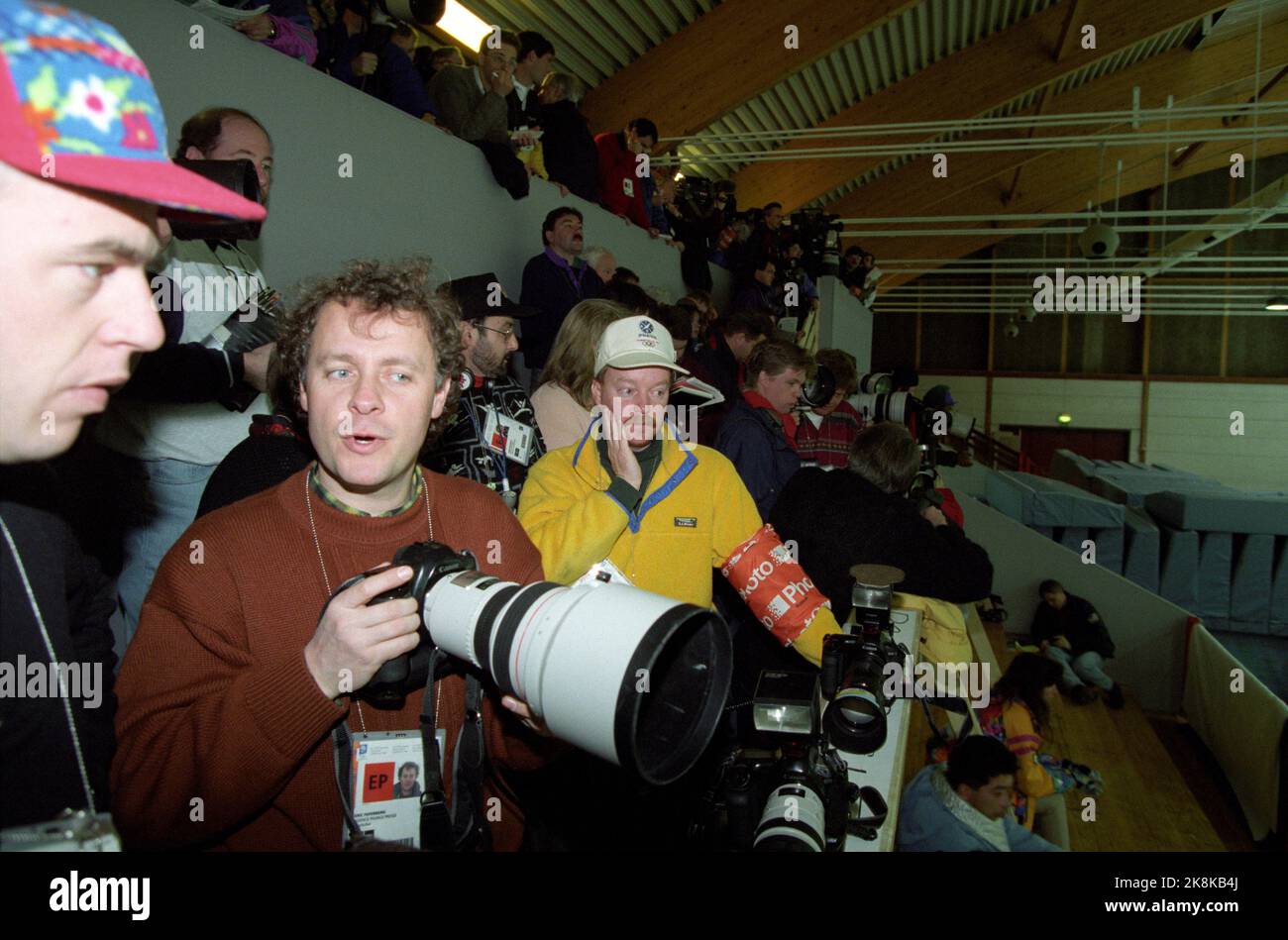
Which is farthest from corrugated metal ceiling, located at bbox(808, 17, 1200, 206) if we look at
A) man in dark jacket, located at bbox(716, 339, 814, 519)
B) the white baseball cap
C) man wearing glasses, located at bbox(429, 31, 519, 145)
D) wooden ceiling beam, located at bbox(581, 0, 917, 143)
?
the white baseball cap

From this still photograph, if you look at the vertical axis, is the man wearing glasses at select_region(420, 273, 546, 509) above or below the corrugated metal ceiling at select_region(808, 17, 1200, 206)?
below

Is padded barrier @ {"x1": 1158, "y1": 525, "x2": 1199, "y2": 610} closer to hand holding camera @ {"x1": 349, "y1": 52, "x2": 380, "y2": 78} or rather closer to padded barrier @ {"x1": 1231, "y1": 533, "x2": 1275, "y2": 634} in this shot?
padded barrier @ {"x1": 1231, "y1": 533, "x2": 1275, "y2": 634}

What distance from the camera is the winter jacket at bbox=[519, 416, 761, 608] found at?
1666 mm

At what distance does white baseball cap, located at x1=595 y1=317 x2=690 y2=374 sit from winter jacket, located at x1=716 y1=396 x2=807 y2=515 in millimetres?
928

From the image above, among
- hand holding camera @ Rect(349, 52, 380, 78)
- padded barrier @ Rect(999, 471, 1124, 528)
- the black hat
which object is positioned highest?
hand holding camera @ Rect(349, 52, 380, 78)

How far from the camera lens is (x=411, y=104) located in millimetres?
2768

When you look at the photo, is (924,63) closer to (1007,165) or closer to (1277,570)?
(1007,165)

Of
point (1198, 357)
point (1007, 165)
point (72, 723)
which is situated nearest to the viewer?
point (72, 723)

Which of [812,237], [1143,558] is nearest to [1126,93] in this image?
[812,237]

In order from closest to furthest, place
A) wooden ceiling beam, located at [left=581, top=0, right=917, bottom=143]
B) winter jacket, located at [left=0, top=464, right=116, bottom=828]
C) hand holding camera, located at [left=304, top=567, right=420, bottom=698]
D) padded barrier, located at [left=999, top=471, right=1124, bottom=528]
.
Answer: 1. winter jacket, located at [left=0, top=464, right=116, bottom=828]
2. hand holding camera, located at [left=304, top=567, right=420, bottom=698]
3. wooden ceiling beam, located at [left=581, top=0, right=917, bottom=143]
4. padded barrier, located at [left=999, top=471, right=1124, bottom=528]

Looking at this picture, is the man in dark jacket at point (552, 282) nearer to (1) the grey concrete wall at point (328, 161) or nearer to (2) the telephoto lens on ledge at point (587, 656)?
(1) the grey concrete wall at point (328, 161)

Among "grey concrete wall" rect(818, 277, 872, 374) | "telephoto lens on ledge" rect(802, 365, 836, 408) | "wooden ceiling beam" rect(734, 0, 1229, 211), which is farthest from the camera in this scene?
"grey concrete wall" rect(818, 277, 872, 374)
